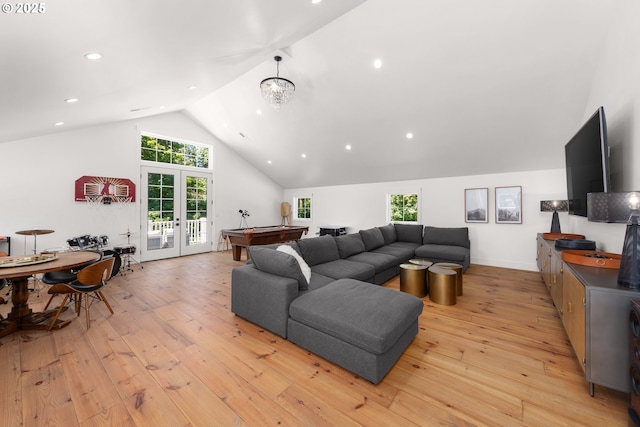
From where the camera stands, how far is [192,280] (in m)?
4.42

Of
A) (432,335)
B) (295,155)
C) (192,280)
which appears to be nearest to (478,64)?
(432,335)

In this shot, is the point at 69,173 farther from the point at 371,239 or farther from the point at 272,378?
the point at 371,239

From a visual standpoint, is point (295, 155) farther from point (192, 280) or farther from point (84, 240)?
point (84, 240)

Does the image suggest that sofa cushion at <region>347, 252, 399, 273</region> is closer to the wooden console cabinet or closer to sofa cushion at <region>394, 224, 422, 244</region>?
sofa cushion at <region>394, 224, 422, 244</region>

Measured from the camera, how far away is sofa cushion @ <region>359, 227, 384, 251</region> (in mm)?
4816

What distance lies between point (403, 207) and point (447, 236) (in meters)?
1.65

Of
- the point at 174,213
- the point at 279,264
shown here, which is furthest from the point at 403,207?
the point at 174,213

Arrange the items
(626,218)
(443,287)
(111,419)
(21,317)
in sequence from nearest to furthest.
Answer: (111,419)
(626,218)
(21,317)
(443,287)

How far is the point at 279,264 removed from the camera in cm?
256

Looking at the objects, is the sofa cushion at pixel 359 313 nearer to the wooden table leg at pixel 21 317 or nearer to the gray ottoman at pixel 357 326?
the gray ottoman at pixel 357 326

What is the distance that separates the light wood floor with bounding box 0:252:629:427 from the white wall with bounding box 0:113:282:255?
10.4 feet

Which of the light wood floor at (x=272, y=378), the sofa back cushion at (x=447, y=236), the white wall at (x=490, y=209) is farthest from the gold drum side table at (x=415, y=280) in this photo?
the white wall at (x=490, y=209)

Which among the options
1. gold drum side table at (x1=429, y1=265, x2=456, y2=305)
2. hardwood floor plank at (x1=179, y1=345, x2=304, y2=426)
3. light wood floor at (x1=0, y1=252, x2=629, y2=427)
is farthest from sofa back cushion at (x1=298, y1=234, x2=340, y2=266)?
hardwood floor plank at (x1=179, y1=345, x2=304, y2=426)

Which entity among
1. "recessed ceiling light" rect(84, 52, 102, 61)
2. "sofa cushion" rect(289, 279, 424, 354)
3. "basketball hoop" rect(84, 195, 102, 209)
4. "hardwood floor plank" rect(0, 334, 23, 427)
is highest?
"recessed ceiling light" rect(84, 52, 102, 61)
